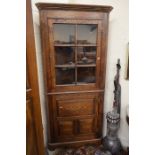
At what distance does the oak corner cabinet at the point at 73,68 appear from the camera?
1.65 m

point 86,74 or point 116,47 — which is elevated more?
point 116,47

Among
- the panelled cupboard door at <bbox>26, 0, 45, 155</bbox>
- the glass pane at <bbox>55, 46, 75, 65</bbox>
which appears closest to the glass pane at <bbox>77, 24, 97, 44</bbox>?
the glass pane at <bbox>55, 46, 75, 65</bbox>

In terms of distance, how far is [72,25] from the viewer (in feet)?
5.65

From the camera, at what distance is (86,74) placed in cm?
190

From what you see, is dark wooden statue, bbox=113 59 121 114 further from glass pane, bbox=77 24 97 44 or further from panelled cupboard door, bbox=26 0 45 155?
panelled cupboard door, bbox=26 0 45 155

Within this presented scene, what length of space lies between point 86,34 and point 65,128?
3.88 feet

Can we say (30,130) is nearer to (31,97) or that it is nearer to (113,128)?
(31,97)

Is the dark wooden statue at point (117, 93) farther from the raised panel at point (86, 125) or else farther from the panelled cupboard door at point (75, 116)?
the raised panel at point (86, 125)

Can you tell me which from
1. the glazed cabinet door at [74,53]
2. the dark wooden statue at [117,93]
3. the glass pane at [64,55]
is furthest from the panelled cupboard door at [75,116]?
the glass pane at [64,55]

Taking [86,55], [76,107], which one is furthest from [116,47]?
[76,107]

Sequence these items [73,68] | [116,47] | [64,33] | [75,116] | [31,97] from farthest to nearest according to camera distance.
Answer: [116,47] → [75,116] → [73,68] → [64,33] → [31,97]

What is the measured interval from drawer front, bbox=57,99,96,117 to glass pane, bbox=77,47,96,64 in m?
0.47

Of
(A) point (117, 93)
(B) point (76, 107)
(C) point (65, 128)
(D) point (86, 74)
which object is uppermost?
(D) point (86, 74)
